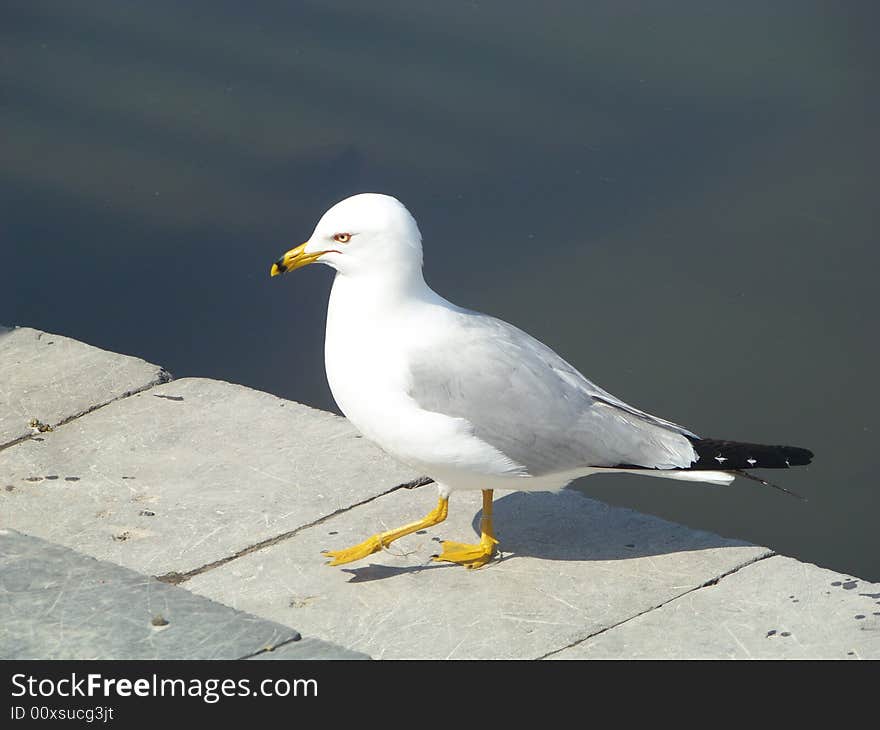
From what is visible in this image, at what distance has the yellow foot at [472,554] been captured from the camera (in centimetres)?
449

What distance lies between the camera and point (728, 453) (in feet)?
14.4

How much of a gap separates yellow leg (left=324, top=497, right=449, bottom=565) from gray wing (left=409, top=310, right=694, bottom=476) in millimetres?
352

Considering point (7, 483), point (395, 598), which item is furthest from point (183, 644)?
point (7, 483)

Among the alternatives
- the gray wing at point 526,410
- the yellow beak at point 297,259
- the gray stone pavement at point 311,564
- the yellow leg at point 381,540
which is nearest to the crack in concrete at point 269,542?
the gray stone pavement at point 311,564

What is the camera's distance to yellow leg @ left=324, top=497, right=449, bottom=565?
448cm

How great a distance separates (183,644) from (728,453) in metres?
1.57

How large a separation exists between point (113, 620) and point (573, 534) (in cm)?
139

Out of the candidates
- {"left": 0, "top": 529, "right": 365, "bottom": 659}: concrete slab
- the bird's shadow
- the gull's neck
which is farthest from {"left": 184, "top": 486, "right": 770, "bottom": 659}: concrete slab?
the gull's neck

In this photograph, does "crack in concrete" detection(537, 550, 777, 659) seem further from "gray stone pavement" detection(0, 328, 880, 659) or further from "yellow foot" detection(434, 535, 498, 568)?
"yellow foot" detection(434, 535, 498, 568)

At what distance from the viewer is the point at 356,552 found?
449cm

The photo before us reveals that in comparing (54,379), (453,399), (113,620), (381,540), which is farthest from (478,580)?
(54,379)

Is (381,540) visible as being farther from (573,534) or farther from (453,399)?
(573,534)
